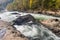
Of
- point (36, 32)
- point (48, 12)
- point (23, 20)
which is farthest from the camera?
point (48, 12)

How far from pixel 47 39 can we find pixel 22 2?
3.76ft

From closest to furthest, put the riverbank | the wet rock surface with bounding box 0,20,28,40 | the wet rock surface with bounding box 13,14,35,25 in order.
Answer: the wet rock surface with bounding box 0,20,28,40 < the wet rock surface with bounding box 13,14,35,25 < the riverbank

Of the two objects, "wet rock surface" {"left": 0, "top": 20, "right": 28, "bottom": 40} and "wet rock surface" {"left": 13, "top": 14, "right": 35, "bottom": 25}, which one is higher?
"wet rock surface" {"left": 13, "top": 14, "right": 35, "bottom": 25}

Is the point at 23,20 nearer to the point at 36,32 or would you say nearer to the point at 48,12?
the point at 36,32

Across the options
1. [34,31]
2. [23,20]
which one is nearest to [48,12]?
[23,20]

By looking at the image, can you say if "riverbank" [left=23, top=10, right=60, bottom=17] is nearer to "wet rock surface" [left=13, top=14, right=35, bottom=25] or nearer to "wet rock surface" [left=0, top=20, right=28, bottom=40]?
"wet rock surface" [left=13, top=14, right=35, bottom=25]

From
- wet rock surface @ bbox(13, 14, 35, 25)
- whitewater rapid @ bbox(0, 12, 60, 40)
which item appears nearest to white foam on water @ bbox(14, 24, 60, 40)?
whitewater rapid @ bbox(0, 12, 60, 40)

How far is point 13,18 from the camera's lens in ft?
8.95

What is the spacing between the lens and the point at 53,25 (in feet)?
7.59

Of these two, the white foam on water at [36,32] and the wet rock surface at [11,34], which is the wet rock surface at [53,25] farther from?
the wet rock surface at [11,34]

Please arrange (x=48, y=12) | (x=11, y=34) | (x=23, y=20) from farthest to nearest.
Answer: (x=48, y=12)
(x=23, y=20)
(x=11, y=34)

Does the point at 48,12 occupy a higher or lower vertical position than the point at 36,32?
higher

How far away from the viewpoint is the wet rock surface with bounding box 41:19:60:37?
86.7 inches

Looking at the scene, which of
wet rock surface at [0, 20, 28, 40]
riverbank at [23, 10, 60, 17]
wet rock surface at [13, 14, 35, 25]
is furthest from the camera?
riverbank at [23, 10, 60, 17]
